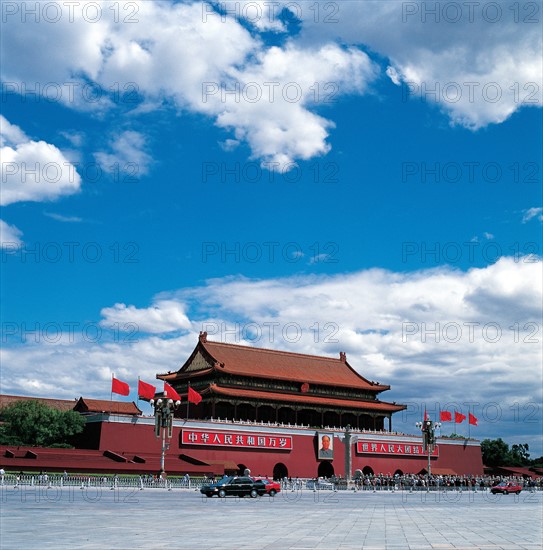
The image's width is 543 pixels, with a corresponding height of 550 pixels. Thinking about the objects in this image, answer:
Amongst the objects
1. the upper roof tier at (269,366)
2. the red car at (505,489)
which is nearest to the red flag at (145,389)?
the upper roof tier at (269,366)

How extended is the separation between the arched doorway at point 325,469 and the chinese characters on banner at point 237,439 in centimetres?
459

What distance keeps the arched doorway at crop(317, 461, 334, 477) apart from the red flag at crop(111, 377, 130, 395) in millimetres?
22362

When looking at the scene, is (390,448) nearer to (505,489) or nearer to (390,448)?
(390,448)

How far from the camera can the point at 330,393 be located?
6650 cm

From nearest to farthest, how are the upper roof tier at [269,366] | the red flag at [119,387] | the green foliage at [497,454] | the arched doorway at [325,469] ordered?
the red flag at [119,387] < the upper roof tier at [269,366] < the arched doorway at [325,469] < the green foliage at [497,454]

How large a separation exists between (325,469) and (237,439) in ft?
35.1

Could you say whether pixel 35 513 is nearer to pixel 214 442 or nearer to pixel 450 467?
pixel 214 442

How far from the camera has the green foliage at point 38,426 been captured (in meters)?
49.3

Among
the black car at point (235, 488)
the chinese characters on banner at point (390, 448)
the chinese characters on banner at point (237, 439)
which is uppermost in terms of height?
the chinese characters on banner at point (237, 439)

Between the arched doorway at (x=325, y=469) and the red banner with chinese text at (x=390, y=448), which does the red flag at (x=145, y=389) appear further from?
the red banner with chinese text at (x=390, y=448)

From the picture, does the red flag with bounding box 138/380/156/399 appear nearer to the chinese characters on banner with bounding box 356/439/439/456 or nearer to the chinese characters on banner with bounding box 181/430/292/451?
the chinese characters on banner with bounding box 181/430/292/451

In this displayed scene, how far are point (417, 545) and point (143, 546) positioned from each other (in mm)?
4884

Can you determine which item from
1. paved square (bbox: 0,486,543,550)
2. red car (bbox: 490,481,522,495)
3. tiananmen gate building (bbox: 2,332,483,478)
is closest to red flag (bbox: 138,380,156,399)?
tiananmen gate building (bbox: 2,332,483,478)

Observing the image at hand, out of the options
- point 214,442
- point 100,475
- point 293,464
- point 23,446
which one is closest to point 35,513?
point 100,475
